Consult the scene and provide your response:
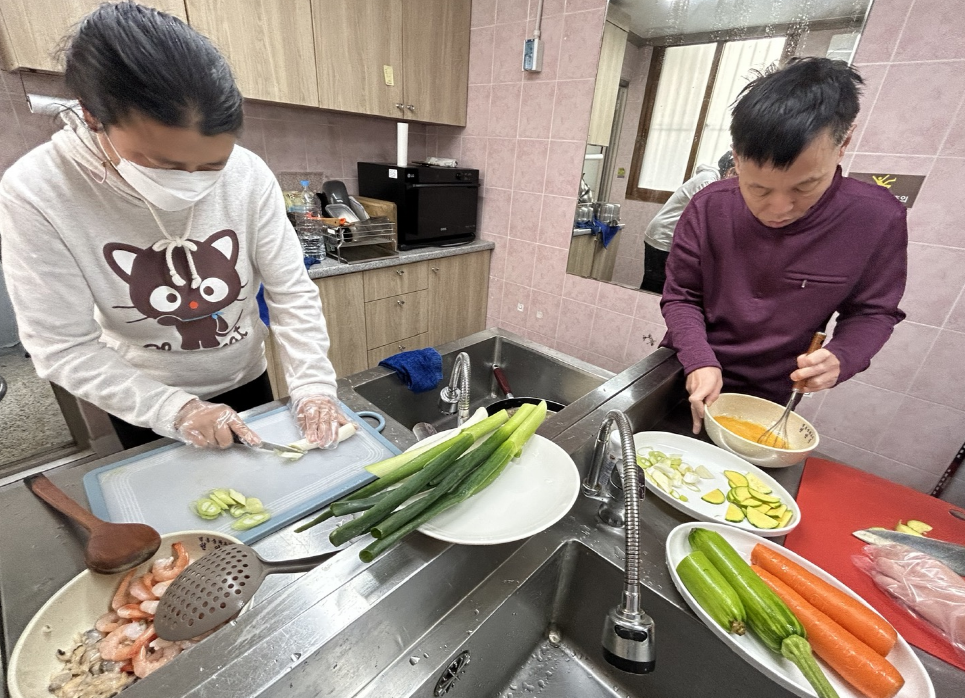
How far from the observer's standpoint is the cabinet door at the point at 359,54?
2.10m

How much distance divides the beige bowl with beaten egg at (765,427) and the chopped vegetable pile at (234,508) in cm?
91

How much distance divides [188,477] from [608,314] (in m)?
2.23

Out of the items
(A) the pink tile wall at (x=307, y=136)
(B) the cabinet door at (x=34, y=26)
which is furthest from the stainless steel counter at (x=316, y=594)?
(A) the pink tile wall at (x=307, y=136)

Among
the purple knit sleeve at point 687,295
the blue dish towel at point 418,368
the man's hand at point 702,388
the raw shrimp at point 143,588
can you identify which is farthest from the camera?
the blue dish towel at point 418,368

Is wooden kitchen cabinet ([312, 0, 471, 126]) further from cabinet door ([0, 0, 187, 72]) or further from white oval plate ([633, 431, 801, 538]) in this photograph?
white oval plate ([633, 431, 801, 538])

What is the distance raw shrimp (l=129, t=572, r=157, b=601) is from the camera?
552mm

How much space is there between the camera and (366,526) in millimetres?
539

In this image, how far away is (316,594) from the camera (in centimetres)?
51

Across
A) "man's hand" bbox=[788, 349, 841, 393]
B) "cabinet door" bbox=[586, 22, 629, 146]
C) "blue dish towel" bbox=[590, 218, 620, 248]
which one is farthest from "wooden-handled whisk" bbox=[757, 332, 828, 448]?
"cabinet door" bbox=[586, 22, 629, 146]

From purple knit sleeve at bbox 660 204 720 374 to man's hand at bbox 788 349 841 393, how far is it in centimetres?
18

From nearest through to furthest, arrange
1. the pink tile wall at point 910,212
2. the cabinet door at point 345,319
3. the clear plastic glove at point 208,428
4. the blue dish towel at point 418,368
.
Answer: the clear plastic glove at point 208,428, the blue dish towel at point 418,368, the pink tile wall at point 910,212, the cabinet door at point 345,319

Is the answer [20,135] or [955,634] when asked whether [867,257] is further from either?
[20,135]

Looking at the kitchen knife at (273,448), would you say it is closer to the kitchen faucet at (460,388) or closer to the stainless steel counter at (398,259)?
the kitchen faucet at (460,388)

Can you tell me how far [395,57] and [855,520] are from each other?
2.79m
